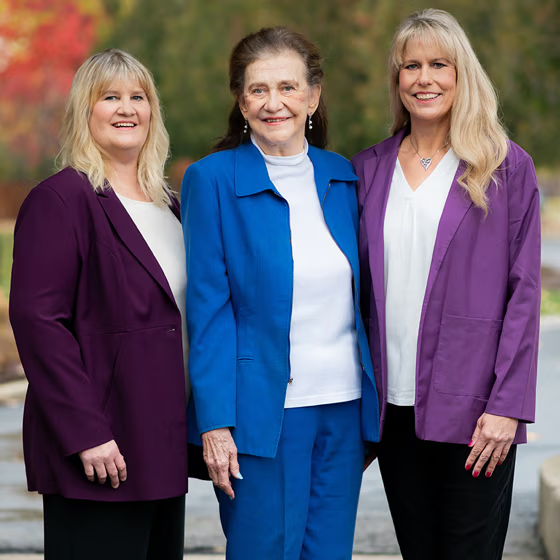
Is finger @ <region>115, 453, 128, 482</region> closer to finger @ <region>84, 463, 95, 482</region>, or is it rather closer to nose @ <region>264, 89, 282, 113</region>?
finger @ <region>84, 463, 95, 482</region>

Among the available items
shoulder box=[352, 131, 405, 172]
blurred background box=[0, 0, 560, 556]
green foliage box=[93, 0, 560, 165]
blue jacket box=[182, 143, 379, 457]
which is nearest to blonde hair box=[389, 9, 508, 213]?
shoulder box=[352, 131, 405, 172]

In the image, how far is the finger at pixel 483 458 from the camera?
325 cm

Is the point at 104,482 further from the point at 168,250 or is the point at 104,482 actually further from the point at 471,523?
the point at 471,523

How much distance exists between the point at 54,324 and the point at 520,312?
1.40 meters

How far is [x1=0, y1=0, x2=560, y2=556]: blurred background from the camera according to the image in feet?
45.8

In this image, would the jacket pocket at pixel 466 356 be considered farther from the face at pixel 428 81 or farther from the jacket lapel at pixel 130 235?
the jacket lapel at pixel 130 235

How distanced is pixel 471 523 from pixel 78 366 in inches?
53.0

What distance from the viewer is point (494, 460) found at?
3264 millimetres

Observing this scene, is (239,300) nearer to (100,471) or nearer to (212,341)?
(212,341)

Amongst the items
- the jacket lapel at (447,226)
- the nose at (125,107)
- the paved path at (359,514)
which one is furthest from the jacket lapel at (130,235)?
the paved path at (359,514)

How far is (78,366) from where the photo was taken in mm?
3043

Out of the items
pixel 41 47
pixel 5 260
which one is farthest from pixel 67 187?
pixel 41 47

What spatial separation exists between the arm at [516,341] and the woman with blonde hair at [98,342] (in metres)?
0.95

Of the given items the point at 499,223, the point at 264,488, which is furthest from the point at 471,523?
the point at 499,223
